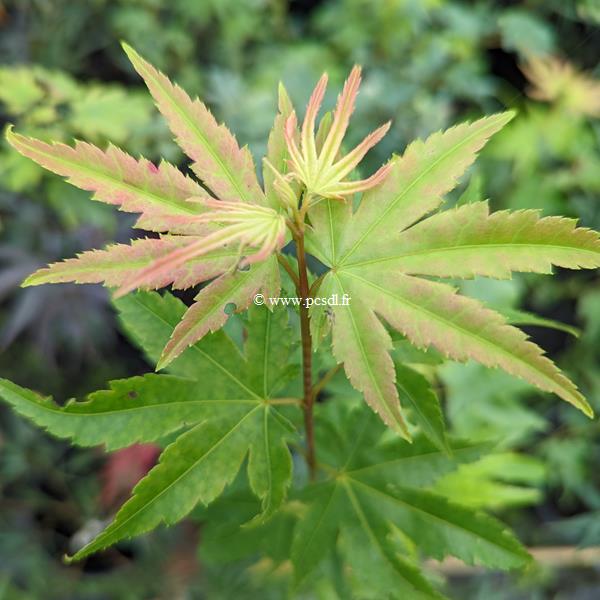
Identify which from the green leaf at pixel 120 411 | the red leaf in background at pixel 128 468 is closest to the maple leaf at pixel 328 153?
the green leaf at pixel 120 411

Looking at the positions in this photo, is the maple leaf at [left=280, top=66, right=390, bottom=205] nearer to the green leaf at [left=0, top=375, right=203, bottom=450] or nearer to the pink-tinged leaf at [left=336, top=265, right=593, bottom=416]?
the pink-tinged leaf at [left=336, top=265, right=593, bottom=416]

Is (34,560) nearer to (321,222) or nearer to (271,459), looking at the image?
(271,459)

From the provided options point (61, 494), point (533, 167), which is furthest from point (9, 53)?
point (533, 167)

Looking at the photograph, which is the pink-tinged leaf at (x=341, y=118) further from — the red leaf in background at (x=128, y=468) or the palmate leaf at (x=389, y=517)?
the red leaf in background at (x=128, y=468)

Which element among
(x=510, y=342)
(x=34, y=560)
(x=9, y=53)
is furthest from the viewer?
(x=9, y=53)

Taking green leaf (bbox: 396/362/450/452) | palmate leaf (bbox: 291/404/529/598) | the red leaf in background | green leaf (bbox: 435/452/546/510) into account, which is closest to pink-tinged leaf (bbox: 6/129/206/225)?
green leaf (bbox: 396/362/450/452)

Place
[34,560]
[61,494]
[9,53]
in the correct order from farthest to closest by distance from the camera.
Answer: [9,53] → [61,494] → [34,560]

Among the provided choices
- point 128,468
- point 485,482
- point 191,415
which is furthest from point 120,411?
point 128,468

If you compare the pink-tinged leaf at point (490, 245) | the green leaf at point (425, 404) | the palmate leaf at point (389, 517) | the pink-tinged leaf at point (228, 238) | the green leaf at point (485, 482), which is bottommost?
the green leaf at point (485, 482)
